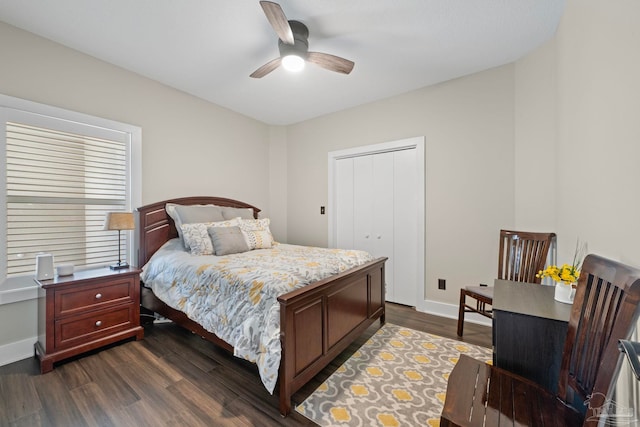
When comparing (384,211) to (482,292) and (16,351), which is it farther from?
(16,351)

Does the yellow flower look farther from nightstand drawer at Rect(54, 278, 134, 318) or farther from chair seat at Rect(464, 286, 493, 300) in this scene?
nightstand drawer at Rect(54, 278, 134, 318)

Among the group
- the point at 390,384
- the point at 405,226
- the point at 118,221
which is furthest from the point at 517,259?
the point at 118,221

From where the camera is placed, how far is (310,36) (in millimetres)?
2229

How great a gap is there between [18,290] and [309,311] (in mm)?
2443

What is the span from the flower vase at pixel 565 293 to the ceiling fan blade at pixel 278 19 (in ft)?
7.63

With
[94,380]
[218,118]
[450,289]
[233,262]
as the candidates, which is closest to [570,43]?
[450,289]

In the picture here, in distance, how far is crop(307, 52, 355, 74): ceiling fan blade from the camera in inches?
85.0

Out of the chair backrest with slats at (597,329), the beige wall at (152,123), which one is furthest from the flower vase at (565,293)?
the beige wall at (152,123)

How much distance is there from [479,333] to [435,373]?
938mm

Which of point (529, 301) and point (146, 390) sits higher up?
point (529, 301)

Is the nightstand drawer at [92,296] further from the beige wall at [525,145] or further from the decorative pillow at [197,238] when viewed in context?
the beige wall at [525,145]

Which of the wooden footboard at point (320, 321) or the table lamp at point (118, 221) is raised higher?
the table lamp at point (118, 221)

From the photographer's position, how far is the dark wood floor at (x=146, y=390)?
Result: 5.03 ft

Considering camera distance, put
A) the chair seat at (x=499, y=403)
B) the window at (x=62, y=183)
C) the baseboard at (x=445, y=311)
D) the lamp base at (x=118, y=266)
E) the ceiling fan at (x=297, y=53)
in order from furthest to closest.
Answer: the baseboard at (x=445, y=311) → the lamp base at (x=118, y=266) → the window at (x=62, y=183) → the ceiling fan at (x=297, y=53) → the chair seat at (x=499, y=403)
